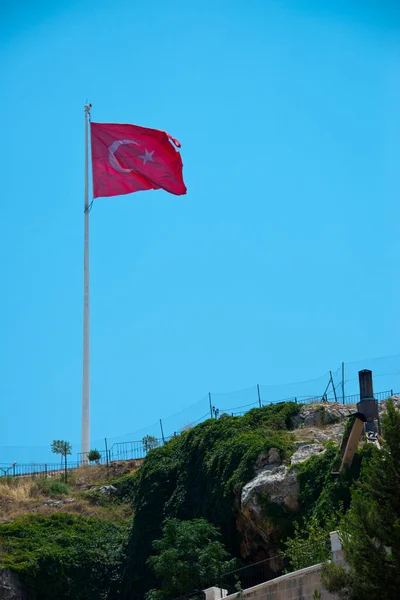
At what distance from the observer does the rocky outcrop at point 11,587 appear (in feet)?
117

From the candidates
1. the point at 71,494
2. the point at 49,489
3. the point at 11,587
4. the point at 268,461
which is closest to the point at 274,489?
the point at 268,461

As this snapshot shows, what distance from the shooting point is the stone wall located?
26062 millimetres

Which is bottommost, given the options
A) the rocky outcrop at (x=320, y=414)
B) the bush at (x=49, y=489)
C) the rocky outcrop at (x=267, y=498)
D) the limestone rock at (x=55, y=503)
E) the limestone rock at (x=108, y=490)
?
the rocky outcrop at (x=267, y=498)

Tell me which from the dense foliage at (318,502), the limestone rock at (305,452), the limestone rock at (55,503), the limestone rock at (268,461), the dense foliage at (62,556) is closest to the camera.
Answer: the dense foliage at (318,502)

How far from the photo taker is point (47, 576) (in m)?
37.0

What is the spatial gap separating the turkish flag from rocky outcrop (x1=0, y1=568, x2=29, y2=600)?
815 inches

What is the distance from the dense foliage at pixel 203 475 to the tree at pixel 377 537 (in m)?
13.1

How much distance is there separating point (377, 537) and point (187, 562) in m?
12.2

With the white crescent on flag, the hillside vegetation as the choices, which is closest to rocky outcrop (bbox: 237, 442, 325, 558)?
the hillside vegetation

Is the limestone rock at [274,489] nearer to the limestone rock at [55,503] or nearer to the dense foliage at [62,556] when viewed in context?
the dense foliage at [62,556]

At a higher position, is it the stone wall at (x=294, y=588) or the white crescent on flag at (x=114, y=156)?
the white crescent on flag at (x=114, y=156)

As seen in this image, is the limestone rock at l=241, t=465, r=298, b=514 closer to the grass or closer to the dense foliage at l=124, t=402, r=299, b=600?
the dense foliage at l=124, t=402, r=299, b=600

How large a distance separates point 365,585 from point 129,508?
2408 cm

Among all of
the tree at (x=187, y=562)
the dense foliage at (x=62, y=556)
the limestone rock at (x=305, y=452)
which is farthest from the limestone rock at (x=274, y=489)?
the dense foliage at (x=62, y=556)
